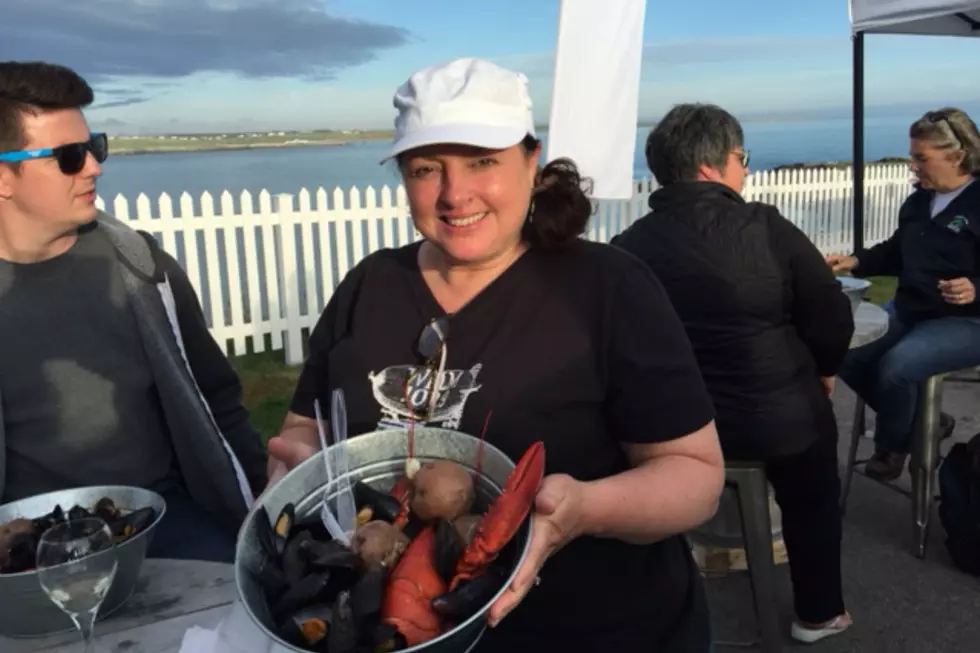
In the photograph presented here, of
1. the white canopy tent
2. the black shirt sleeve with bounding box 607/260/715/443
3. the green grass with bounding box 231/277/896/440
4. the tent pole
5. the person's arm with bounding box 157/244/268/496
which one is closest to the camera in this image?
Answer: the black shirt sleeve with bounding box 607/260/715/443

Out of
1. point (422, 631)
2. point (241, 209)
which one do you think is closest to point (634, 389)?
point (422, 631)

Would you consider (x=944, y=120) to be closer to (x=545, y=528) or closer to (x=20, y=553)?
(x=545, y=528)

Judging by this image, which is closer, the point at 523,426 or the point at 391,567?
the point at 391,567

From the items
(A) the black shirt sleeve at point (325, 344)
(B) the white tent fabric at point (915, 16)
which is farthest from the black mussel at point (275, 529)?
(B) the white tent fabric at point (915, 16)

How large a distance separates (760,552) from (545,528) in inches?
78.2

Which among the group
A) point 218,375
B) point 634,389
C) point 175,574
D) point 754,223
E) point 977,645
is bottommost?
point 977,645

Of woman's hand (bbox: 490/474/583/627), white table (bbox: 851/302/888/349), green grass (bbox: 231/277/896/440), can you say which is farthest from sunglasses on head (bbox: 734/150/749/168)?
green grass (bbox: 231/277/896/440)

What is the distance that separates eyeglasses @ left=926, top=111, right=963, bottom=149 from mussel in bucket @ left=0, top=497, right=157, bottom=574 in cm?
393

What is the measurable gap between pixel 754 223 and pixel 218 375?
1860mm

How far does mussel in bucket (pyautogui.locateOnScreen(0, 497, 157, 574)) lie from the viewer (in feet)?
4.54

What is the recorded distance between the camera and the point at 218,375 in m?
2.57

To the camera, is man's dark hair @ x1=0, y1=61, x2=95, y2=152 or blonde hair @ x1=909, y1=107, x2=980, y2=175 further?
blonde hair @ x1=909, y1=107, x2=980, y2=175

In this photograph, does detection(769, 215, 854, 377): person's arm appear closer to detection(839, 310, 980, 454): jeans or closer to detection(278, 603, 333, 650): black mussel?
detection(839, 310, 980, 454): jeans

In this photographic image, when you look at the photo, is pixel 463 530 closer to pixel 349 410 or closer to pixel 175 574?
pixel 349 410
